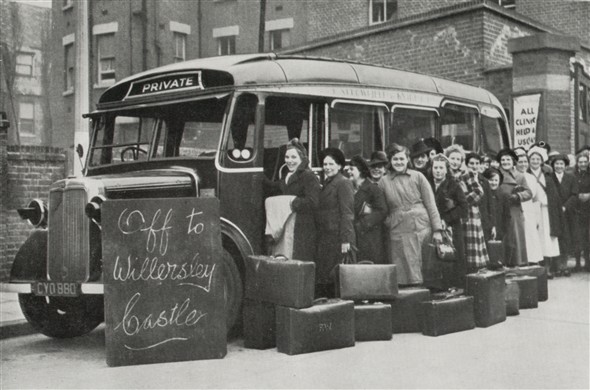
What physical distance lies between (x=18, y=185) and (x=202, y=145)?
4505 millimetres

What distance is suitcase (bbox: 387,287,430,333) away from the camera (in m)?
7.51

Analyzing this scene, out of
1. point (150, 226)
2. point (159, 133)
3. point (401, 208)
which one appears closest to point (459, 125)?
point (401, 208)

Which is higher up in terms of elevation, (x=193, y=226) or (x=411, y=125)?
(x=411, y=125)

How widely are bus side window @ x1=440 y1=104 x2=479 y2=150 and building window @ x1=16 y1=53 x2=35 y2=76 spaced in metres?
30.4

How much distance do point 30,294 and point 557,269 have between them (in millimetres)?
8347

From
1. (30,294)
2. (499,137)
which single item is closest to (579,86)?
(499,137)

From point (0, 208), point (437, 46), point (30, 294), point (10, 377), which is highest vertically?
point (437, 46)

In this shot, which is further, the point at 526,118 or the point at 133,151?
the point at 526,118

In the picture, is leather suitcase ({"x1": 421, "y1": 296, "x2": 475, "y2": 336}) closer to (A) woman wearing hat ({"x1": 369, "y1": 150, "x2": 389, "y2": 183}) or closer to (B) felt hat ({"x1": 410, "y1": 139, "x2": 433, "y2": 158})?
(A) woman wearing hat ({"x1": 369, "y1": 150, "x2": 389, "y2": 183})

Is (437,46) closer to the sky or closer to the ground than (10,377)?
closer to the sky

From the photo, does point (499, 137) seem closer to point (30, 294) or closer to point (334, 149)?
point (334, 149)

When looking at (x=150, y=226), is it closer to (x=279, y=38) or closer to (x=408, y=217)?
(x=408, y=217)

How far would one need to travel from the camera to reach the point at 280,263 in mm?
6676

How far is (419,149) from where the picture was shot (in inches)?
348
